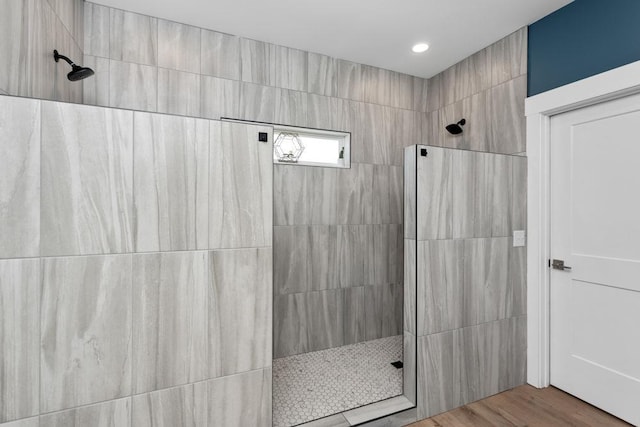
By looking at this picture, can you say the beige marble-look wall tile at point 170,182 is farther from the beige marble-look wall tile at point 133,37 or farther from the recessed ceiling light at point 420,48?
the recessed ceiling light at point 420,48

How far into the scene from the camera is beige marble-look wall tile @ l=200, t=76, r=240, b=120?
8.29ft

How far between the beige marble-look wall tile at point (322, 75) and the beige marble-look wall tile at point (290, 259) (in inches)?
51.9

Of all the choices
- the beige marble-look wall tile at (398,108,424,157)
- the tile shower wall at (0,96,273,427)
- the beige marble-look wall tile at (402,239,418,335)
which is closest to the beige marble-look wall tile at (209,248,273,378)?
the tile shower wall at (0,96,273,427)

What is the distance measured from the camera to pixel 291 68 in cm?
281

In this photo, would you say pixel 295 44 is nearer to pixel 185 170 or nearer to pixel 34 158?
pixel 185 170

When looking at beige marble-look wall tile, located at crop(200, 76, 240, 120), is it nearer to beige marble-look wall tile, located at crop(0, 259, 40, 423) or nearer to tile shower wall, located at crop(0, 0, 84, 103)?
tile shower wall, located at crop(0, 0, 84, 103)

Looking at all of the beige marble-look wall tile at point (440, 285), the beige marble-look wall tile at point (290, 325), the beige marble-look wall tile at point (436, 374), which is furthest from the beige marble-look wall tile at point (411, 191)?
the beige marble-look wall tile at point (290, 325)

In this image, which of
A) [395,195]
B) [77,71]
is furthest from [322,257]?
[77,71]

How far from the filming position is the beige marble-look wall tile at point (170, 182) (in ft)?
4.49

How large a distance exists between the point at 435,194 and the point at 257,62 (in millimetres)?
1898

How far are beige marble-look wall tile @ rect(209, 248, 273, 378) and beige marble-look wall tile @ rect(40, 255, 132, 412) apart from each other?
1.19 feet

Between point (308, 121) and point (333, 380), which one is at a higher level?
point (308, 121)

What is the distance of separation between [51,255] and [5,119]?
542 mm

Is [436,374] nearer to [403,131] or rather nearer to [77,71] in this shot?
[403,131]
